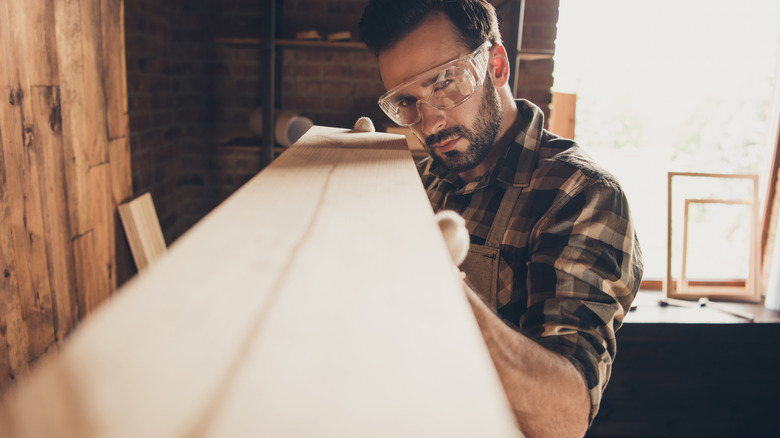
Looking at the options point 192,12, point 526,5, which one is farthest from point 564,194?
point 192,12

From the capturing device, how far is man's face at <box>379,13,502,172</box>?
1.29 meters

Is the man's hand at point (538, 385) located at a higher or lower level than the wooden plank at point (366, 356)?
lower

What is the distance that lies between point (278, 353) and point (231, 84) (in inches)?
123

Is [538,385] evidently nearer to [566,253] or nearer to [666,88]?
[566,253]

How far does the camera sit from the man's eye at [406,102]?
130 centimetres

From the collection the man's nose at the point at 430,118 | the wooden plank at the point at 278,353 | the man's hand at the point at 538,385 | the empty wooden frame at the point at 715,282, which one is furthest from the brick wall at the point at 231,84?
the wooden plank at the point at 278,353

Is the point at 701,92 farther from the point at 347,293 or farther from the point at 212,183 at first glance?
the point at 347,293

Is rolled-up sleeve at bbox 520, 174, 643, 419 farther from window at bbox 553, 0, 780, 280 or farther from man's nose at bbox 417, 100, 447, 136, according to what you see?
→ window at bbox 553, 0, 780, 280

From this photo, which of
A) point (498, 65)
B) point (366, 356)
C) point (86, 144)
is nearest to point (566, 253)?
point (498, 65)

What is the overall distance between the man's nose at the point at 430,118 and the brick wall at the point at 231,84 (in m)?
1.69

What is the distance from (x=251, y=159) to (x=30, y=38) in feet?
5.53

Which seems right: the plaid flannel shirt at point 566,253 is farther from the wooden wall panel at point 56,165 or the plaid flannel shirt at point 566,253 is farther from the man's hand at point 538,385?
the wooden wall panel at point 56,165

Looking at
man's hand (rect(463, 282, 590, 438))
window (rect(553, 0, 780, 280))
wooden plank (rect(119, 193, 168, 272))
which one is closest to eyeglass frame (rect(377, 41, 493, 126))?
man's hand (rect(463, 282, 590, 438))

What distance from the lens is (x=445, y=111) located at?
130cm
